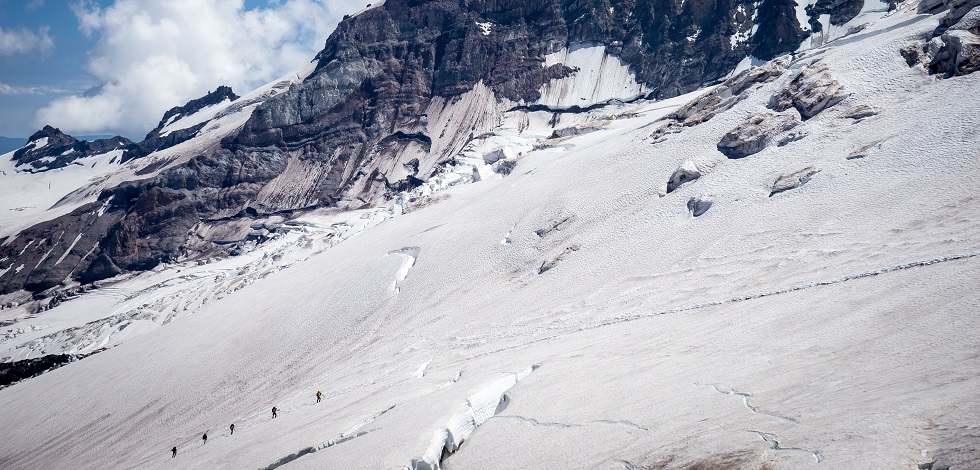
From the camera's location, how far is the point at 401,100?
161000 mm

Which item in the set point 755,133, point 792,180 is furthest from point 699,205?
point 755,133

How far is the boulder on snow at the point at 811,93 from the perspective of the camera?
A: 3578 centimetres

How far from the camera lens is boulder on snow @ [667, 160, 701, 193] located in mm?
37062

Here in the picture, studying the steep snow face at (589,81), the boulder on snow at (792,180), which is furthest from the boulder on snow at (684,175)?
the steep snow face at (589,81)

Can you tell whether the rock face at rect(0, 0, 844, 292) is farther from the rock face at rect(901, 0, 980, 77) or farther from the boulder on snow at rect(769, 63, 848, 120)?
the rock face at rect(901, 0, 980, 77)

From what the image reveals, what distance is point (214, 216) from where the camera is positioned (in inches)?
5630

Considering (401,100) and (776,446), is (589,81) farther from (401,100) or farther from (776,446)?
(776,446)

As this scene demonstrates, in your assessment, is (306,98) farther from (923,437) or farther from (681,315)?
(923,437)

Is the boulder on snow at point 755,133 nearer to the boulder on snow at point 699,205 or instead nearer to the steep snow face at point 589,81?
the boulder on snow at point 699,205

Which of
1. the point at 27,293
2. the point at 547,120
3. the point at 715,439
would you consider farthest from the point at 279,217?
A: the point at 715,439

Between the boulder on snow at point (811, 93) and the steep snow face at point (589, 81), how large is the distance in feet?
361

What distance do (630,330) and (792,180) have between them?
47.0 ft

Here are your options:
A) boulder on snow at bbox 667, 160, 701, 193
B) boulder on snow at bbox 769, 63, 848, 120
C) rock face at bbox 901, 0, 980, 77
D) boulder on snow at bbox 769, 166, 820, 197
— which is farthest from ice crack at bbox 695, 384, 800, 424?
boulder on snow at bbox 769, 63, 848, 120

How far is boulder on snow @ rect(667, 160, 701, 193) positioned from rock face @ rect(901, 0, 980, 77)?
43.4 feet
